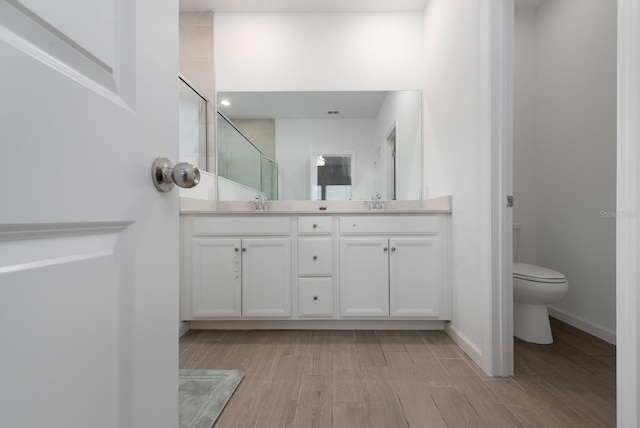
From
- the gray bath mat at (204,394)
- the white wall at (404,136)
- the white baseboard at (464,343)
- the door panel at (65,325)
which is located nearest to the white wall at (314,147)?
the white wall at (404,136)

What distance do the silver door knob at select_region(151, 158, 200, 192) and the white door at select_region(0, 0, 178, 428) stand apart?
0.05 feet

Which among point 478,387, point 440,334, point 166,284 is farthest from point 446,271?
point 166,284

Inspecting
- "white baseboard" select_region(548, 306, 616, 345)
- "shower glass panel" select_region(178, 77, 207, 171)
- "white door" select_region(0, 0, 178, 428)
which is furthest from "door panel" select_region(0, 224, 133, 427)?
"white baseboard" select_region(548, 306, 616, 345)

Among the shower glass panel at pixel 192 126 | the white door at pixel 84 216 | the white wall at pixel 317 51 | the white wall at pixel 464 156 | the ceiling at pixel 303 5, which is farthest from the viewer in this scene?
the white wall at pixel 317 51

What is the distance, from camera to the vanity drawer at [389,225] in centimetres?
214

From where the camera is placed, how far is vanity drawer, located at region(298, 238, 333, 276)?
2.16 meters

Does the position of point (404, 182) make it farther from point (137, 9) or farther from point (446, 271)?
point (137, 9)

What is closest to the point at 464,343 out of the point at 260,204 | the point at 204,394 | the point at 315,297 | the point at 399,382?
the point at 399,382

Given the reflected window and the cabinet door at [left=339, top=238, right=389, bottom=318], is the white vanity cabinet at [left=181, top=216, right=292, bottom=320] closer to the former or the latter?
the cabinet door at [left=339, top=238, right=389, bottom=318]

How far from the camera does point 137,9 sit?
1.45 ft

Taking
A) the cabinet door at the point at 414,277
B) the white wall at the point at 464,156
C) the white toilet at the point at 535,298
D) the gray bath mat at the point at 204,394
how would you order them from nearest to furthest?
the gray bath mat at the point at 204,394 < the white wall at the point at 464,156 < the white toilet at the point at 535,298 < the cabinet door at the point at 414,277

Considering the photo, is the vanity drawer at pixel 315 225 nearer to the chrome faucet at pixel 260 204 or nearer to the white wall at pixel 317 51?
the chrome faucet at pixel 260 204

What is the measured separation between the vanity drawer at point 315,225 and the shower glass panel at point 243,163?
1.86ft

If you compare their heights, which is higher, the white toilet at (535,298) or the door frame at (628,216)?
the door frame at (628,216)
